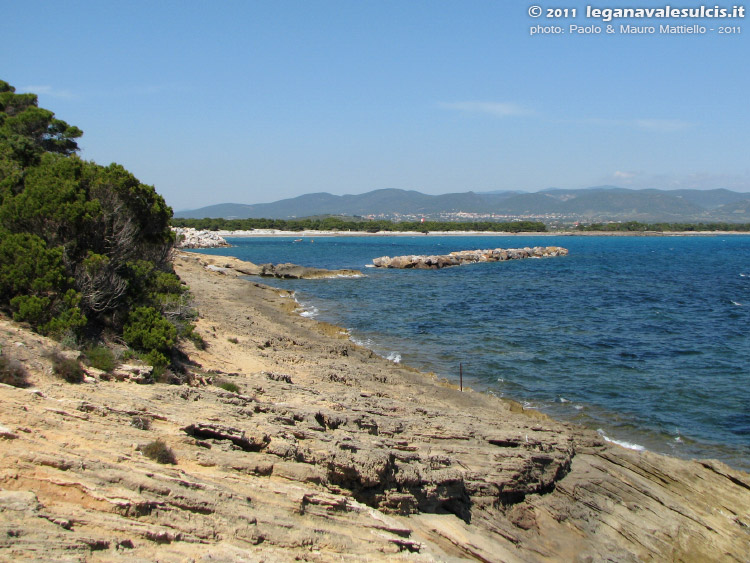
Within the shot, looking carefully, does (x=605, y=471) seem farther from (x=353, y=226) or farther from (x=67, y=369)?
(x=353, y=226)

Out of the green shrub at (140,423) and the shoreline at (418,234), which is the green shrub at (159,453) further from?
the shoreline at (418,234)

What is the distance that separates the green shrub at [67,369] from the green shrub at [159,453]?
9.86ft

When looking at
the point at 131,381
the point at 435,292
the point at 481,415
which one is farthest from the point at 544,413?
the point at 435,292

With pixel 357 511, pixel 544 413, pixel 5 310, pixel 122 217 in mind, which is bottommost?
pixel 544 413

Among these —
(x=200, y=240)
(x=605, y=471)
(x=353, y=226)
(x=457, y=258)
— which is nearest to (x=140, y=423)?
(x=605, y=471)

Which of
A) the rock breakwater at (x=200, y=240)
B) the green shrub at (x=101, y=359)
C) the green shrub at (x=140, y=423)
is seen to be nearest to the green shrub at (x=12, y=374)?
the green shrub at (x=101, y=359)

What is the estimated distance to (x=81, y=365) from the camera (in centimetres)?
1021

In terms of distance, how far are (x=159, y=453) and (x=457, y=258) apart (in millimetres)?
73428

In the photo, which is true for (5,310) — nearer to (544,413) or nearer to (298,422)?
(298,422)

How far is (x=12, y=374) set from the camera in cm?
853

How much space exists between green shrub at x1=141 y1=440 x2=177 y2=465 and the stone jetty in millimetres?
62260

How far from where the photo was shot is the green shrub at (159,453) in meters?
7.22

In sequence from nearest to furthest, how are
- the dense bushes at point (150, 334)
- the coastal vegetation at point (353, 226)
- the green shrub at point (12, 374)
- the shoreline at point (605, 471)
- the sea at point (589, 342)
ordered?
1. the green shrub at point (12, 374)
2. the shoreline at point (605, 471)
3. the dense bushes at point (150, 334)
4. the sea at point (589, 342)
5. the coastal vegetation at point (353, 226)

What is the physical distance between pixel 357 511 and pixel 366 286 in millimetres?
41527
